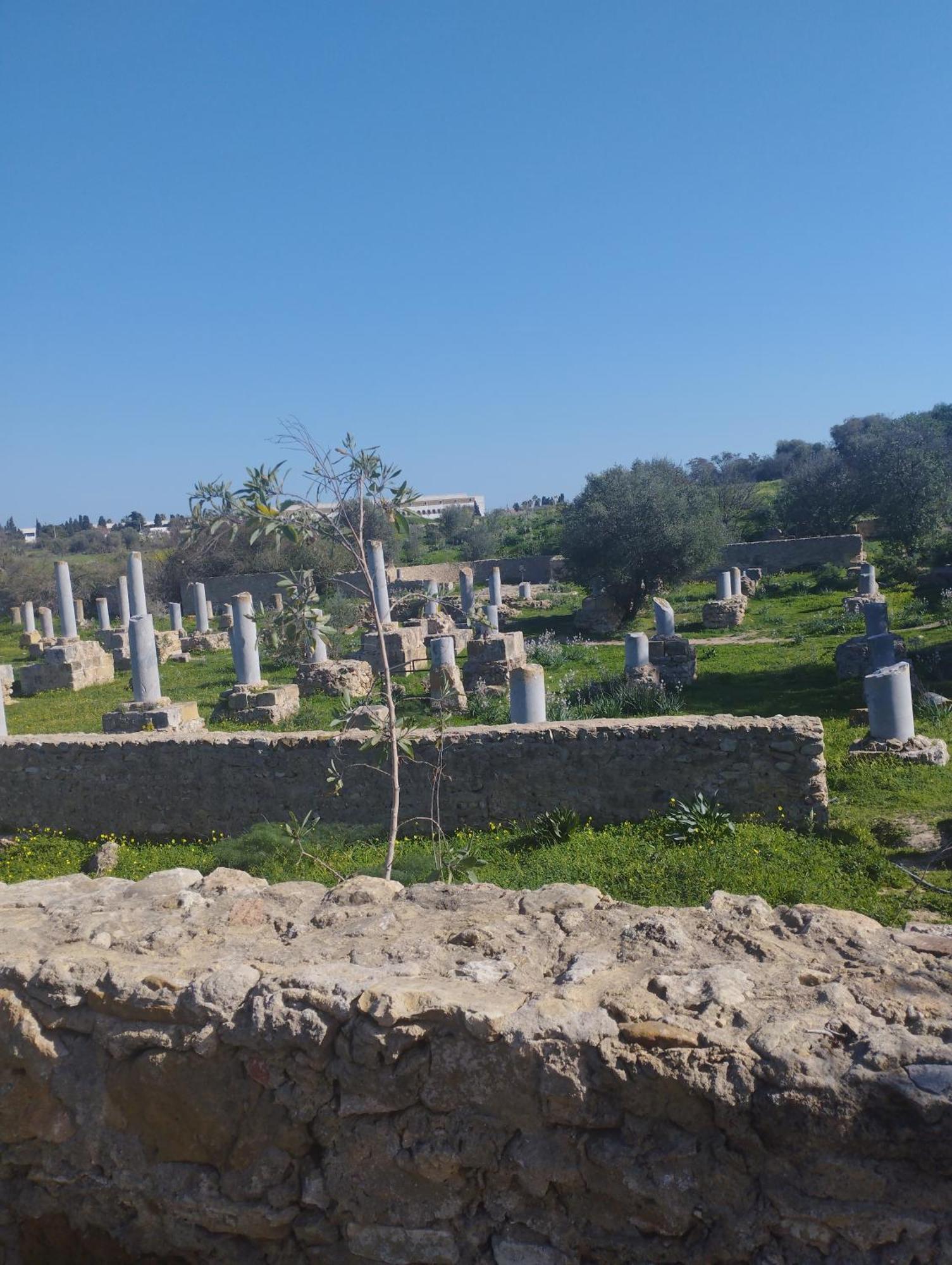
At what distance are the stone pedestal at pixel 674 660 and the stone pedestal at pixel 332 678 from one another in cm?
557

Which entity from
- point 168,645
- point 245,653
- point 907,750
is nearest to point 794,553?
point 168,645

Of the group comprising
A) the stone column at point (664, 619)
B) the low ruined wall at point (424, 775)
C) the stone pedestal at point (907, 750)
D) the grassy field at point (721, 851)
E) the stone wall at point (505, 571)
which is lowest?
the grassy field at point (721, 851)

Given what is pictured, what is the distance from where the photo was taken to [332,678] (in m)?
18.5

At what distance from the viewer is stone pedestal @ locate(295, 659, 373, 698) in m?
18.4

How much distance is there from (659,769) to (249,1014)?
6.12 metres

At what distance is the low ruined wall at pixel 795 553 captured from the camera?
36.0m

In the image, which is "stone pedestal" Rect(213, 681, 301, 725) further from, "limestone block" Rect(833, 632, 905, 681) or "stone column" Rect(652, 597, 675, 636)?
"limestone block" Rect(833, 632, 905, 681)

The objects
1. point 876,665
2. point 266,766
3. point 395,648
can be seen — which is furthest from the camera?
point 395,648

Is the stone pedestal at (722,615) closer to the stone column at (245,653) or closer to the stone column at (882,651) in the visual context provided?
the stone column at (882,651)

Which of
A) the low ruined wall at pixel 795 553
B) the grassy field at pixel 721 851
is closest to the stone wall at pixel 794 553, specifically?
the low ruined wall at pixel 795 553

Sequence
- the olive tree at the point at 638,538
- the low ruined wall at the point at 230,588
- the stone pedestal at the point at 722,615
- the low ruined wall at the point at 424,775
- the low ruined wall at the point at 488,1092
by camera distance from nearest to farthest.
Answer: the low ruined wall at the point at 488,1092 → the low ruined wall at the point at 424,775 → the stone pedestal at the point at 722,615 → the olive tree at the point at 638,538 → the low ruined wall at the point at 230,588

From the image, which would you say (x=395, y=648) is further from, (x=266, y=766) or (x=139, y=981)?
(x=139, y=981)

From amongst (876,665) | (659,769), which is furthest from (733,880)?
(876,665)

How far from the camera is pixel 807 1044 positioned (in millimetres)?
2553
